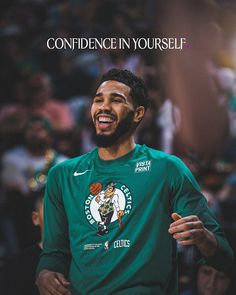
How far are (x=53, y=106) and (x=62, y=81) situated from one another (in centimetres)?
28

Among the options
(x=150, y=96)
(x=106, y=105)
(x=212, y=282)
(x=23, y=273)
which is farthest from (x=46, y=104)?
(x=106, y=105)

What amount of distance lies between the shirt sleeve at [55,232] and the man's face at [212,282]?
3.51 ft

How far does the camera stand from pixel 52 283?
220 cm

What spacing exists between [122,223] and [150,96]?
7.49 feet

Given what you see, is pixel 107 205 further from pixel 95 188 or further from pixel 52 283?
pixel 52 283

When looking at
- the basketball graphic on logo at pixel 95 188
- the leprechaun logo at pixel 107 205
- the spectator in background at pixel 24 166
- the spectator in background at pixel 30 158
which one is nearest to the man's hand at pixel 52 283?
the leprechaun logo at pixel 107 205

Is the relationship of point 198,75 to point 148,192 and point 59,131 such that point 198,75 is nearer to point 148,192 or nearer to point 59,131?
point 59,131

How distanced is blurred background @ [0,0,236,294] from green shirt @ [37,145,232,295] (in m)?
1.66

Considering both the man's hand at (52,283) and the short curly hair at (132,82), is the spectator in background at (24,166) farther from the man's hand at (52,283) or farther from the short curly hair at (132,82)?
the man's hand at (52,283)

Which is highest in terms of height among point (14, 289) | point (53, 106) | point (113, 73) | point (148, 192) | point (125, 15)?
point (125, 15)

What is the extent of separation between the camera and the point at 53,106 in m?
5.00

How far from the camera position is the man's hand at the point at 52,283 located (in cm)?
217

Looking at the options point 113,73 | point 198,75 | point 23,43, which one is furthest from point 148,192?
point 23,43

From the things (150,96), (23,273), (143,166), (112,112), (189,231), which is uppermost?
(150,96)
